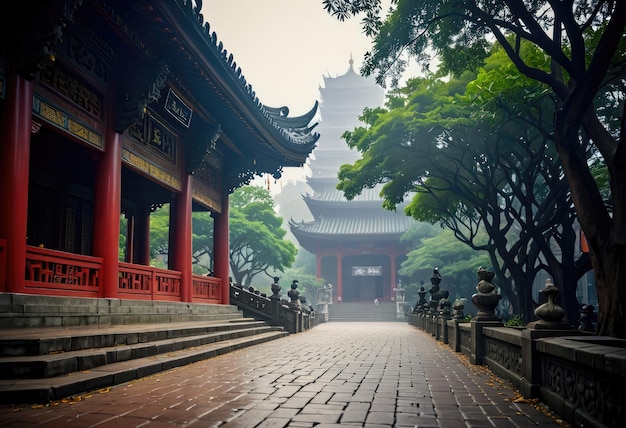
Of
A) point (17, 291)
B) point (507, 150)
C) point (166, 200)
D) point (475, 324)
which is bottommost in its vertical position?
point (475, 324)

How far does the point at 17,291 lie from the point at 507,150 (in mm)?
13414

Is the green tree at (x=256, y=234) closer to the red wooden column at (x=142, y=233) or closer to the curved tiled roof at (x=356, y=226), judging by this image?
the curved tiled roof at (x=356, y=226)

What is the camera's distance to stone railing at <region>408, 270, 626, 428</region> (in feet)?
12.4

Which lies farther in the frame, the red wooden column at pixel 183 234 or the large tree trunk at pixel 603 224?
the red wooden column at pixel 183 234

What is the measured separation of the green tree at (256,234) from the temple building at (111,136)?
16.3 m

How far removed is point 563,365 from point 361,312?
40268mm

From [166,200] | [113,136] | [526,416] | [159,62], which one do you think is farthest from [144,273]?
[526,416]

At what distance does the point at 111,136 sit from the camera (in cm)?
1067

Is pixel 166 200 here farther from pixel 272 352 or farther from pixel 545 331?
pixel 545 331

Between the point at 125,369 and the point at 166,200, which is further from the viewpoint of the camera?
the point at 166,200

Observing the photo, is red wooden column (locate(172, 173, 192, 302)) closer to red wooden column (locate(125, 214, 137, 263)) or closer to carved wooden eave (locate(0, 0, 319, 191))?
carved wooden eave (locate(0, 0, 319, 191))

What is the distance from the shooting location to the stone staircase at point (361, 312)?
1703 inches

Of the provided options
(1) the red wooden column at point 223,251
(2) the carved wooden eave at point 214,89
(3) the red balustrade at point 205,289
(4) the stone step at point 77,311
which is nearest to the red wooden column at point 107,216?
(4) the stone step at point 77,311

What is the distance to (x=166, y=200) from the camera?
17.6 m
